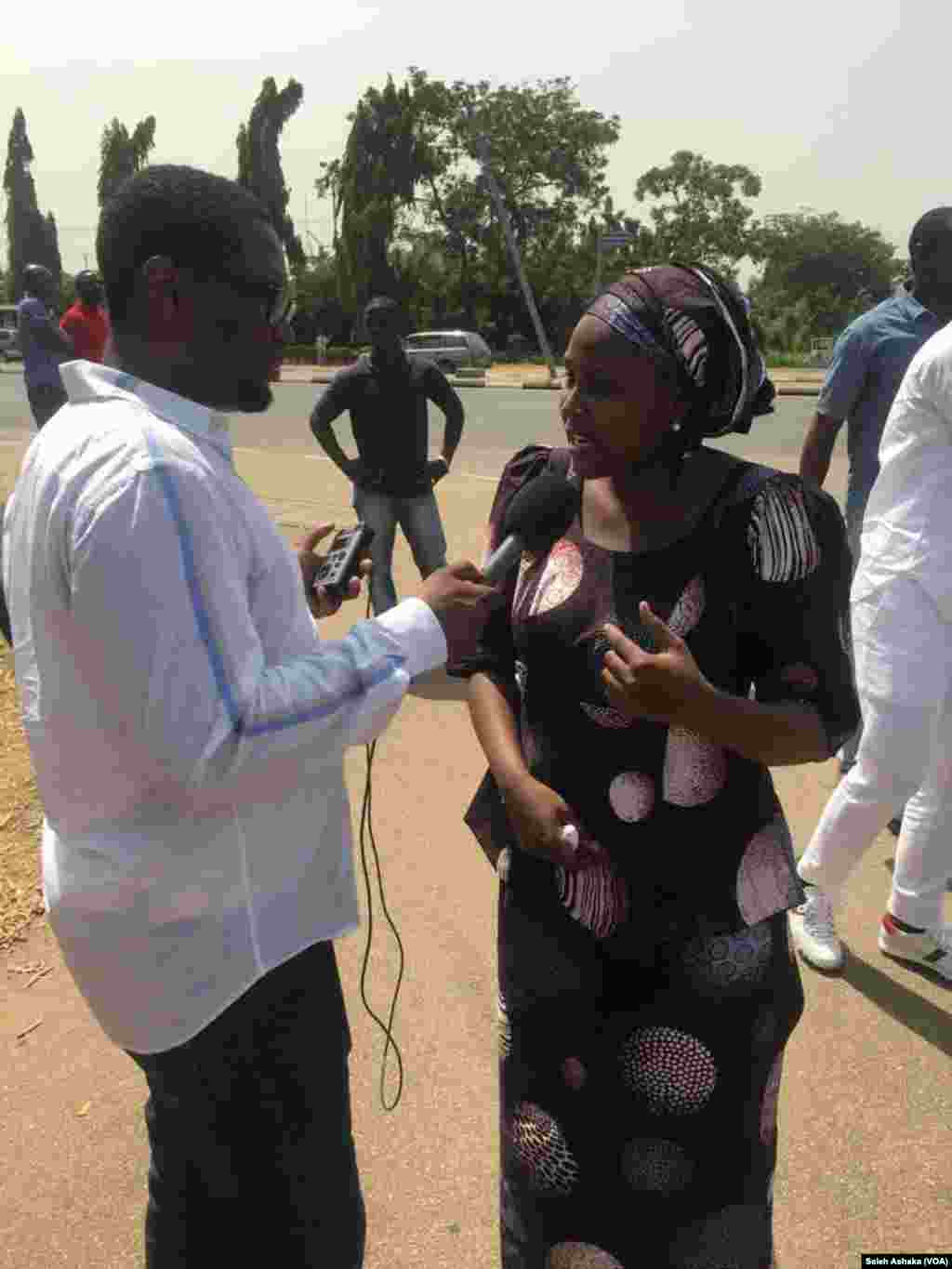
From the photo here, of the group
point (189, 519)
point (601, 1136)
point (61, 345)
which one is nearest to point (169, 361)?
point (189, 519)

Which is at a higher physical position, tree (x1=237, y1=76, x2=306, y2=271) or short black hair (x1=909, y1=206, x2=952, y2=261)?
tree (x1=237, y1=76, x2=306, y2=271)

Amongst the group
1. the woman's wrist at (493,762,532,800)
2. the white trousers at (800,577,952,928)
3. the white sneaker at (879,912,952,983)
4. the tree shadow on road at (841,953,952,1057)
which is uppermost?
the woman's wrist at (493,762,532,800)

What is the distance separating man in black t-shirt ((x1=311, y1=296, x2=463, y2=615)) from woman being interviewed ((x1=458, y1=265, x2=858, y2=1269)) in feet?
12.9

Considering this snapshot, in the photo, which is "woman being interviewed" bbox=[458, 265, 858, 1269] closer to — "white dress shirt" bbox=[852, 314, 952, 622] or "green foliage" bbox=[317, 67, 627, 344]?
"white dress shirt" bbox=[852, 314, 952, 622]

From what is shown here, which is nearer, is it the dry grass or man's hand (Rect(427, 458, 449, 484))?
the dry grass

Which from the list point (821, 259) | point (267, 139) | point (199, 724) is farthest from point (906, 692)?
point (821, 259)

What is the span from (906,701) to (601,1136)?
5.03 ft

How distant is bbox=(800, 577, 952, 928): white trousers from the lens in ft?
9.22

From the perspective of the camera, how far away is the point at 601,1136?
5.62ft

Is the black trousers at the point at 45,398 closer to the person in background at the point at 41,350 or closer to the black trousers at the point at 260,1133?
the person in background at the point at 41,350

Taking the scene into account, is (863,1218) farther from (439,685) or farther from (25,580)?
(439,685)

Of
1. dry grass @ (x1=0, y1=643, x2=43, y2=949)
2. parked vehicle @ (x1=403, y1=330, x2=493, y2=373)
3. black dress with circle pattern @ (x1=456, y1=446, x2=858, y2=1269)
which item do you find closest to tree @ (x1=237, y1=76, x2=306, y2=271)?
parked vehicle @ (x1=403, y1=330, x2=493, y2=373)

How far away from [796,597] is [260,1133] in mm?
1089

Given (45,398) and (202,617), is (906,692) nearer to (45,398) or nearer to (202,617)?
(202,617)
